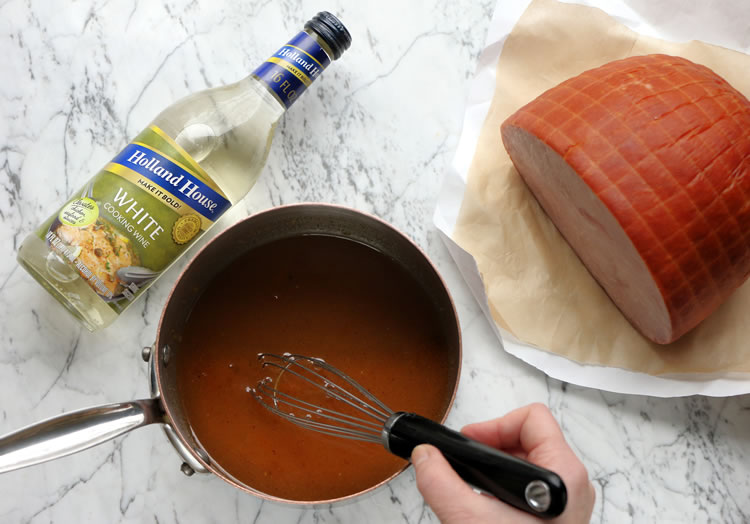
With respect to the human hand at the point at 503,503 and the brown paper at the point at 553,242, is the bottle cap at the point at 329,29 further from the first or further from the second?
the human hand at the point at 503,503

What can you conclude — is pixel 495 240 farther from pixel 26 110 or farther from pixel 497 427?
pixel 26 110

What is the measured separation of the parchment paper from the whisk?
26 centimetres

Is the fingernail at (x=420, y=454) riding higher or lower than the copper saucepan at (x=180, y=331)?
lower

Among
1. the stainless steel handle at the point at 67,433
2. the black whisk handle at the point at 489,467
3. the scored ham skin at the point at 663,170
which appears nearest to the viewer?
the black whisk handle at the point at 489,467

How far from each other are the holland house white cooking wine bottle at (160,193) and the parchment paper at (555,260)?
0.28 m

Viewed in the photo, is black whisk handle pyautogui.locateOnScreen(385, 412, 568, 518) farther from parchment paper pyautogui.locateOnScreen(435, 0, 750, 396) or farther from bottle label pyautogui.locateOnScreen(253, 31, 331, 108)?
bottle label pyautogui.locateOnScreen(253, 31, 331, 108)

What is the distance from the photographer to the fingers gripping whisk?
731 millimetres

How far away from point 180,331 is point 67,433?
0.61 ft

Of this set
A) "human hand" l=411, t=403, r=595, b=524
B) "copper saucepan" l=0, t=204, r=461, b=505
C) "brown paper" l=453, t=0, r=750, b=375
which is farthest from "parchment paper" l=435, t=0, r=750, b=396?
"human hand" l=411, t=403, r=595, b=524

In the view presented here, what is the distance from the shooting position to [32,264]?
782 millimetres

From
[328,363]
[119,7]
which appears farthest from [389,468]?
[119,7]

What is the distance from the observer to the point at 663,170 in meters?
0.72

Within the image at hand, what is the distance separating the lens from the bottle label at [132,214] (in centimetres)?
73

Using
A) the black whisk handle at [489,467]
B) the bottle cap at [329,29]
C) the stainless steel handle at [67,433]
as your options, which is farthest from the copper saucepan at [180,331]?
the bottle cap at [329,29]
